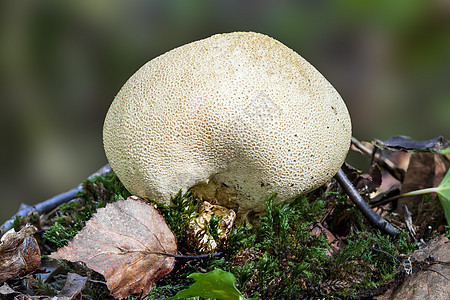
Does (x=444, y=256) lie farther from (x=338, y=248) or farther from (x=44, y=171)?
(x=44, y=171)

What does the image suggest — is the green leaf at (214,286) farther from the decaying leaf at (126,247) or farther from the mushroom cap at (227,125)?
the mushroom cap at (227,125)

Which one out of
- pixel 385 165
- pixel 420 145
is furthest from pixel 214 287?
pixel 385 165

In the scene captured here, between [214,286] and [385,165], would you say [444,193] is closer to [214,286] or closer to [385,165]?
[385,165]

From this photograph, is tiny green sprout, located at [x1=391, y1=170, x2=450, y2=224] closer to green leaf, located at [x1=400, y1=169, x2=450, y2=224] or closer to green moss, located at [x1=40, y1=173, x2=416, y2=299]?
green leaf, located at [x1=400, y1=169, x2=450, y2=224]

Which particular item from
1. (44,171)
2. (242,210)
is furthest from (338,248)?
(44,171)

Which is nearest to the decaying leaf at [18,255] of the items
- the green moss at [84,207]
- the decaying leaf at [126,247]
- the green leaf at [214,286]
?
the green moss at [84,207]

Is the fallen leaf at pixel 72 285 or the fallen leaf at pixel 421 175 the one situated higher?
the fallen leaf at pixel 72 285
